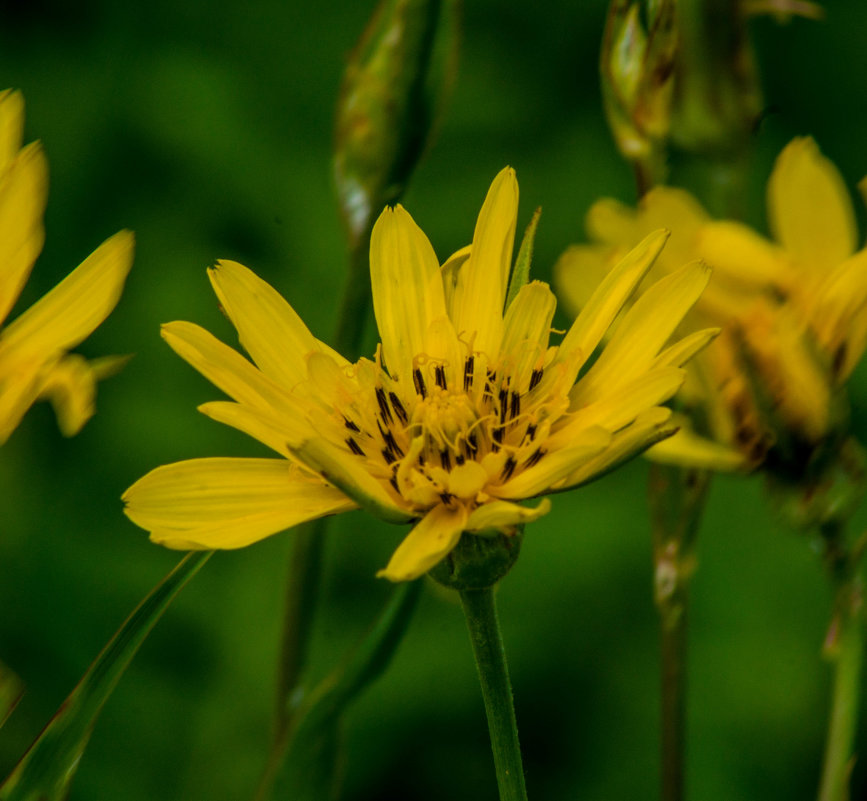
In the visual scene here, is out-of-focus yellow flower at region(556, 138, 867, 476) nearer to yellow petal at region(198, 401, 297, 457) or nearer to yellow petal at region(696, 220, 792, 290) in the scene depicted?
yellow petal at region(696, 220, 792, 290)

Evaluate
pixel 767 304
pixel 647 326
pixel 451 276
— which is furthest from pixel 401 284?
→ pixel 767 304

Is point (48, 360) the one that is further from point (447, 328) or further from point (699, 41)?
point (699, 41)

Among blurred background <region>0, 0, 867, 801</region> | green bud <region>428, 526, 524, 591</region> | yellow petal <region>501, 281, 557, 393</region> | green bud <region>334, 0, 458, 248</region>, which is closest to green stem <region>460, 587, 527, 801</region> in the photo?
green bud <region>428, 526, 524, 591</region>

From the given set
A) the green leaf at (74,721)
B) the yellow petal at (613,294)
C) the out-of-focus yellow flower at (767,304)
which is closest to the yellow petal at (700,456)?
the out-of-focus yellow flower at (767,304)

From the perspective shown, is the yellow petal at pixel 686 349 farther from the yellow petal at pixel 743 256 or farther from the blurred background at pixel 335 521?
the blurred background at pixel 335 521

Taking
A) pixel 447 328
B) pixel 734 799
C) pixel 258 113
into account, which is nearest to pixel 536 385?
pixel 447 328

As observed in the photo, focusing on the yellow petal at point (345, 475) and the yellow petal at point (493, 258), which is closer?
the yellow petal at point (345, 475)

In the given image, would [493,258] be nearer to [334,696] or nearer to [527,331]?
[527,331]
